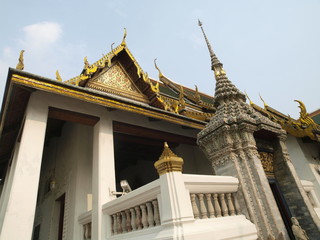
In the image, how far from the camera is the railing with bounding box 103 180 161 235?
7.46 ft

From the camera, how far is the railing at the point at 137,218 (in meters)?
2.28

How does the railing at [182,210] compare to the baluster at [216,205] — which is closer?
the railing at [182,210]

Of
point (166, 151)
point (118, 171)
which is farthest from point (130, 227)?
point (118, 171)

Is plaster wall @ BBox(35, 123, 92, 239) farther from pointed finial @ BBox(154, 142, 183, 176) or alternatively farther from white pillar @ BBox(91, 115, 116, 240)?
pointed finial @ BBox(154, 142, 183, 176)

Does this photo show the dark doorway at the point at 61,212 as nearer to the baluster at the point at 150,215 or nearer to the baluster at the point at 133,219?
the baluster at the point at 133,219

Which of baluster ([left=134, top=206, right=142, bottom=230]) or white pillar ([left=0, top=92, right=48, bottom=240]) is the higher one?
white pillar ([left=0, top=92, right=48, bottom=240])

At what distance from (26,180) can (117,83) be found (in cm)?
326

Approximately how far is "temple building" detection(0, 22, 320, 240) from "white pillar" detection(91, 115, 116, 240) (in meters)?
0.02

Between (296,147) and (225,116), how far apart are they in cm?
629

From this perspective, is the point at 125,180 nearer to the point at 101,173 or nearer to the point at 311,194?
the point at 101,173

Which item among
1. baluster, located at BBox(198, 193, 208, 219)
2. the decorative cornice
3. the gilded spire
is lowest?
baluster, located at BBox(198, 193, 208, 219)

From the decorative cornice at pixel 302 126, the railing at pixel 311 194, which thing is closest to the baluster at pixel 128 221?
the railing at pixel 311 194

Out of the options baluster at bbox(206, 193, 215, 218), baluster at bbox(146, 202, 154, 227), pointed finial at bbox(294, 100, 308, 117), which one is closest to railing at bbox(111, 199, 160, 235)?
baluster at bbox(146, 202, 154, 227)

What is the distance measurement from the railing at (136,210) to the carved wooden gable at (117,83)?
3070 millimetres
